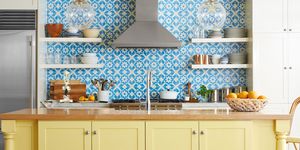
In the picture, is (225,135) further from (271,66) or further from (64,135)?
(271,66)

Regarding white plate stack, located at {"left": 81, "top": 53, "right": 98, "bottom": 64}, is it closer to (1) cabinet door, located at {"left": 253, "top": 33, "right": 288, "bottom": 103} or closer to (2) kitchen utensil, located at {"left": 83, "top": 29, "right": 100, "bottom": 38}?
(2) kitchen utensil, located at {"left": 83, "top": 29, "right": 100, "bottom": 38}

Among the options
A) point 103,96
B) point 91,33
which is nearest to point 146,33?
point 91,33

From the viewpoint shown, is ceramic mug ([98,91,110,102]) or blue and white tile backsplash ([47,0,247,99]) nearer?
ceramic mug ([98,91,110,102])

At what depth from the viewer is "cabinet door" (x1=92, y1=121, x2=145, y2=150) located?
403cm

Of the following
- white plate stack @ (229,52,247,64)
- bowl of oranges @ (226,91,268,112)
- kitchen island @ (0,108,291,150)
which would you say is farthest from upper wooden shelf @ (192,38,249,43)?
kitchen island @ (0,108,291,150)

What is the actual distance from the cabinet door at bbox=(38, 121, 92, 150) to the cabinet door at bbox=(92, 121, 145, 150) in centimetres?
8

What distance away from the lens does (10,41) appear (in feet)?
20.9

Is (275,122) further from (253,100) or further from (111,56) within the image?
(111,56)

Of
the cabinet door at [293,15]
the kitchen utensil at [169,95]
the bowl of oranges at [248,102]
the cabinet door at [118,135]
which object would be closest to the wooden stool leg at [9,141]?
the cabinet door at [118,135]

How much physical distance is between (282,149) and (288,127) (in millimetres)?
193

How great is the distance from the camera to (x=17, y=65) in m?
6.37

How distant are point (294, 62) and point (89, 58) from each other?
291cm

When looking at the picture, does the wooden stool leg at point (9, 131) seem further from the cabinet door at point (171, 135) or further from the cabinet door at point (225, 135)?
the cabinet door at point (225, 135)

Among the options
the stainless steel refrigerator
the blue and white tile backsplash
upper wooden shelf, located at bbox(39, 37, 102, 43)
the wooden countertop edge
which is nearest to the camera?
the wooden countertop edge
